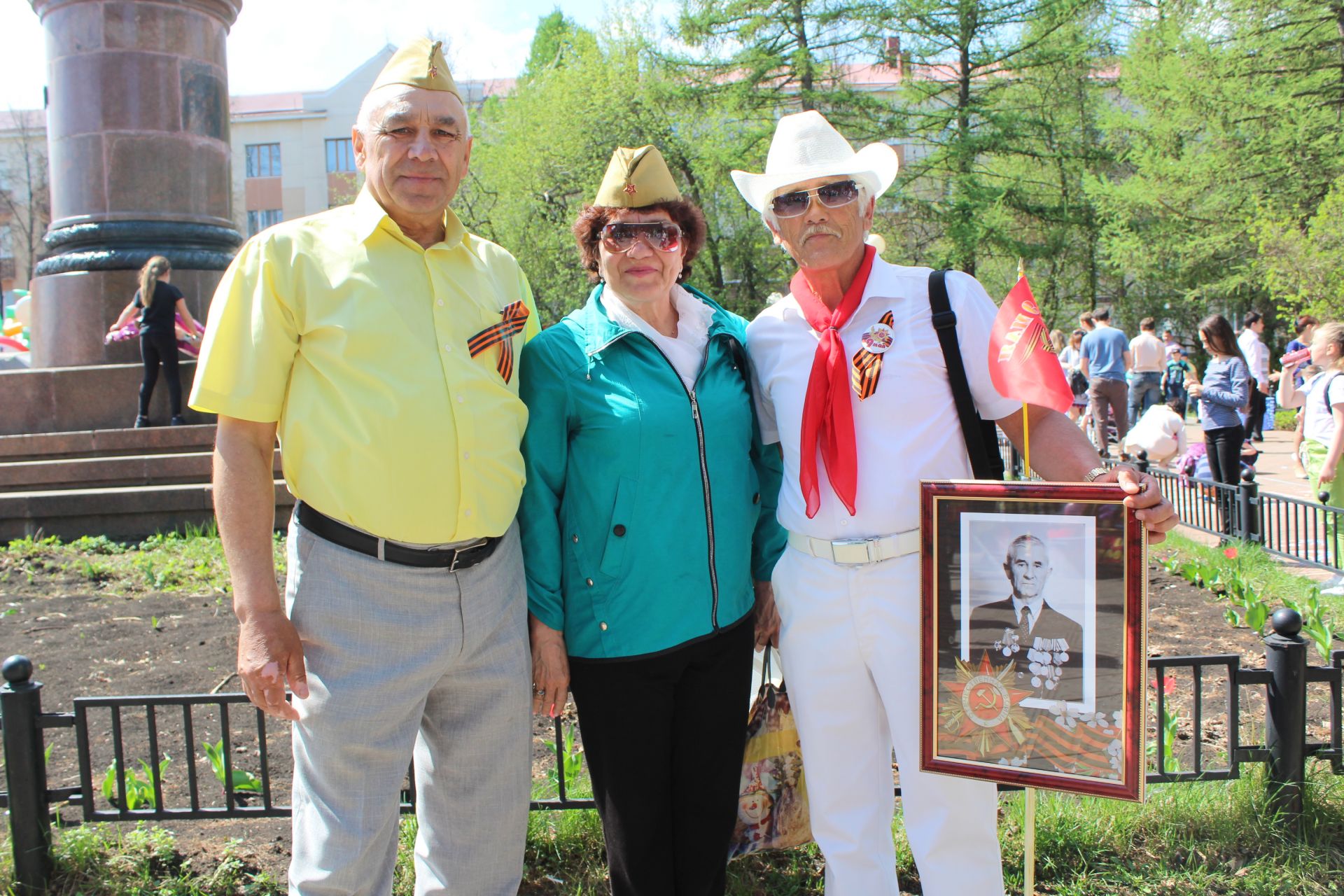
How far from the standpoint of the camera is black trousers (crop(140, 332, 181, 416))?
28.3 feet

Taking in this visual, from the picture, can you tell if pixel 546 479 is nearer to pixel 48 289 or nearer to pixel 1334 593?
pixel 1334 593

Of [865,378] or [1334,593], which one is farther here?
[1334,593]

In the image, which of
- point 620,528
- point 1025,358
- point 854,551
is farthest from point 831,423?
point 620,528

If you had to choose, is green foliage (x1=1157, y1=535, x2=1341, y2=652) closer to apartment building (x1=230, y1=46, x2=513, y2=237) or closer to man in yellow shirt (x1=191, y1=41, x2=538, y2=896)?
man in yellow shirt (x1=191, y1=41, x2=538, y2=896)

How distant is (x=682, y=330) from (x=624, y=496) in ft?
1.86

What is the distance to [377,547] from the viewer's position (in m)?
2.39

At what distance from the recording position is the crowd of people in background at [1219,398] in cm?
706

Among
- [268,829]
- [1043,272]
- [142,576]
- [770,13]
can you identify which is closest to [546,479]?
[268,829]

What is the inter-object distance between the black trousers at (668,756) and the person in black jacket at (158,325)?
7.28 meters

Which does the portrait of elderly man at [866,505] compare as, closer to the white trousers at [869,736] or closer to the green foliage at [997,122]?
the white trousers at [869,736]

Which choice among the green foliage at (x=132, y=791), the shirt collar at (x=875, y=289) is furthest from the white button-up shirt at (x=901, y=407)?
the green foliage at (x=132, y=791)

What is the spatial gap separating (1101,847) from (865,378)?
1.96m

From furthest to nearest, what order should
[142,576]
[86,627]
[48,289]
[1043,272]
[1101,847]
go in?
1. [1043,272]
2. [48,289]
3. [142,576]
4. [86,627]
5. [1101,847]

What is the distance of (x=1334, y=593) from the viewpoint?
249 inches
